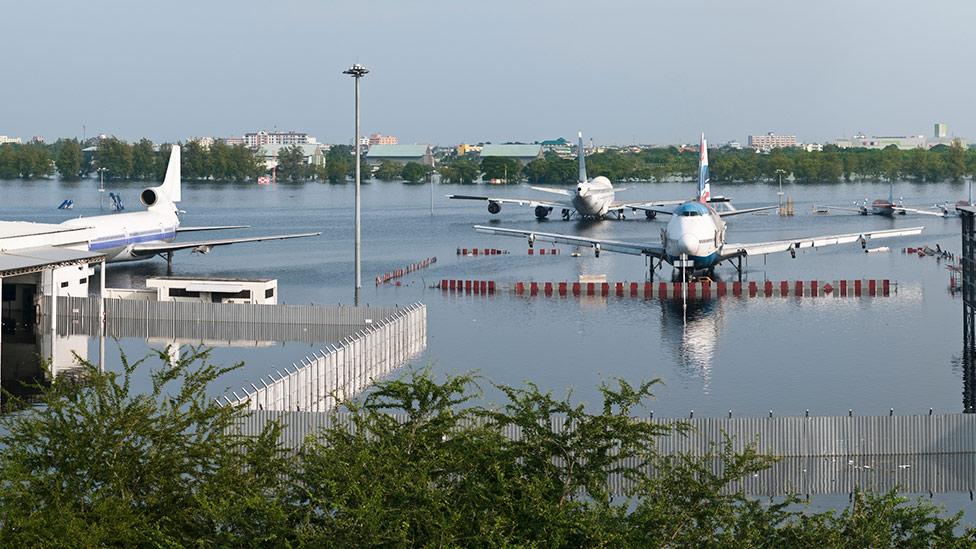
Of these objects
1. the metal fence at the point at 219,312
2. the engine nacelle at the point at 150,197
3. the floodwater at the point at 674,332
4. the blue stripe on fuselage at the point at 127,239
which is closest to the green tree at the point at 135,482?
the floodwater at the point at 674,332

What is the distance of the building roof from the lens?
69.1m

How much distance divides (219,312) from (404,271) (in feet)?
137

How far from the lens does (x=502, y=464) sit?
29.5 meters

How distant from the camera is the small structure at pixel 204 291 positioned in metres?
85.7

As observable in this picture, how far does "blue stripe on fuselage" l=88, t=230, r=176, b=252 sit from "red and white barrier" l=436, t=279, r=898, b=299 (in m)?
26.4

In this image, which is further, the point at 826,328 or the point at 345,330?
the point at 826,328

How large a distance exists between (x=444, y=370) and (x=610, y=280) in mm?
46037

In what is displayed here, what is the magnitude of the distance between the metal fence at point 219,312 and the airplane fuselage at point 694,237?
29.0 metres

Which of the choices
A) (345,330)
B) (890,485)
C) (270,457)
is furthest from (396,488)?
Result: (345,330)

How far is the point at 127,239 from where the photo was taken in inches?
4267

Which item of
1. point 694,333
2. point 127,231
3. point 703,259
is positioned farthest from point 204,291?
point 703,259

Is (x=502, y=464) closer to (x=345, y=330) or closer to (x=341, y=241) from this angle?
(x=345, y=330)

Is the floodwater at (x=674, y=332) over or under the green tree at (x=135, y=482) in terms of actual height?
under

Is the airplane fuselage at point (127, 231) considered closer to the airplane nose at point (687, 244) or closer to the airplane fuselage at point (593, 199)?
the airplane nose at point (687, 244)
